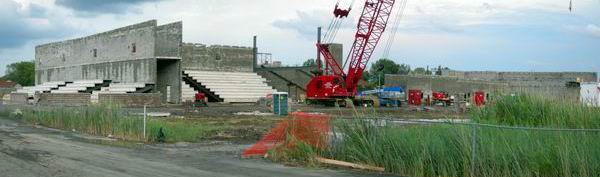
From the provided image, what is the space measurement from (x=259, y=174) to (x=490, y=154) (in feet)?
15.0

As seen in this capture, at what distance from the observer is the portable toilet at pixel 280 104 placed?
143 feet

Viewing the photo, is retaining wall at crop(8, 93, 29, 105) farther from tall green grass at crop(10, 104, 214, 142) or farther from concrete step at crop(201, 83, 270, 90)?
tall green grass at crop(10, 104, 214, 142)

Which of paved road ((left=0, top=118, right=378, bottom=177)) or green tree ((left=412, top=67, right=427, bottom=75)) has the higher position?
green tree ((left=412, top=67, right=427, bottom=75))

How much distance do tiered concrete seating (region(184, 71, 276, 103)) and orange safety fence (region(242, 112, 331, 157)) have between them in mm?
53639

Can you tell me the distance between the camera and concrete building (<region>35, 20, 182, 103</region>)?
67.7 meters

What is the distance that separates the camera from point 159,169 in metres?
14.5

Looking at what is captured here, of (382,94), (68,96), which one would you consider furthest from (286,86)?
(68,96)

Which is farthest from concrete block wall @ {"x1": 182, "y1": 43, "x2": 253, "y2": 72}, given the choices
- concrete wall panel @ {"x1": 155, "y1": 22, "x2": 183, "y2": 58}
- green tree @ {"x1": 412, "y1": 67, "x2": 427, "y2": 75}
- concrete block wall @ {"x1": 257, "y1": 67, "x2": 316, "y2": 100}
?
green tree @ {"x1": 412, "y1": 67, "x2": 427, "y2": 75}

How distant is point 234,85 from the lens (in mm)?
74125

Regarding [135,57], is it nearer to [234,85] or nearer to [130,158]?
[234,85]

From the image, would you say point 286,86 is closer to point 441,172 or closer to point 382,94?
point 382,94

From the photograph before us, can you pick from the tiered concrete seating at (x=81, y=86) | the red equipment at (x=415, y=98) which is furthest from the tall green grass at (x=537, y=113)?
the tiered concrete seating at (x=81, y=86)

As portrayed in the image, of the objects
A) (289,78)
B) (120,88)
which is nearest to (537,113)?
(120,88)

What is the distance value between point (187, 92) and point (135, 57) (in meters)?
6.54
